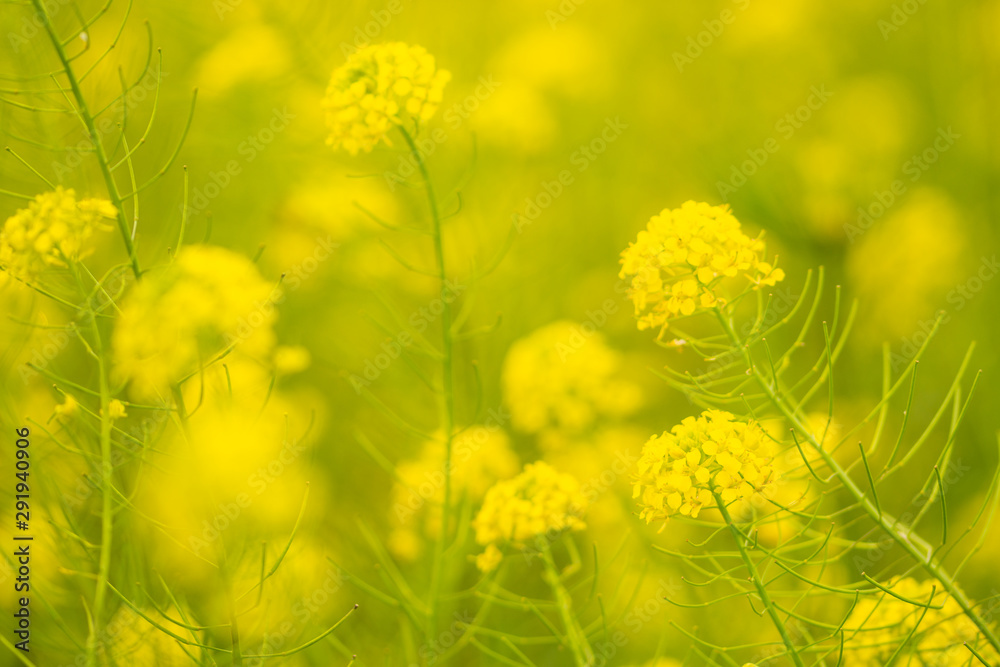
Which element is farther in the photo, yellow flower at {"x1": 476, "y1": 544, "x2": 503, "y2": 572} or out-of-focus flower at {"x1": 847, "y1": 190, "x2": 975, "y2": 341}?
out-of-focus flower at {"x1": 847, "y1": 190, "x2": 975, "y2": 341}

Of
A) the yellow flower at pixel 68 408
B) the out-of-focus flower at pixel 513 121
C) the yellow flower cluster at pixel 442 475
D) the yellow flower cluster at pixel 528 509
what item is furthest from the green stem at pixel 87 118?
the out-of-focus flower at pixel 513 121

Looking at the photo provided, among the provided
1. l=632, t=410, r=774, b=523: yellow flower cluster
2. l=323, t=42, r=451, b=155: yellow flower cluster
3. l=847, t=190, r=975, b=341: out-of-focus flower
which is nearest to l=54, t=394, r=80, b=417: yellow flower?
l=323, t=42, r=451, b=155: yellow flower cluster

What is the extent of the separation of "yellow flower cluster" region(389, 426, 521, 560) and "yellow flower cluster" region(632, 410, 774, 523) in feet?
2.41

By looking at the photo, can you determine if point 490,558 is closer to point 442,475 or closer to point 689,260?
point 442,475

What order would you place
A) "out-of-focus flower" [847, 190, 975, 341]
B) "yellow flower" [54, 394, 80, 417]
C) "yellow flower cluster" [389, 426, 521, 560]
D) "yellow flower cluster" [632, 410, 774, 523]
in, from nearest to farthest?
1. "yellow flower cluster" [632, 410, 774, 523]
2. "yellow flower" [54, 394, 80, 417]
3. "yellow flower cluster" [389, 426, 521, 560]
4. "out-of-focus flower" [847, 190, 975, 341]

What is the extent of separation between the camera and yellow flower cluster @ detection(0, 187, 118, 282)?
1.16m

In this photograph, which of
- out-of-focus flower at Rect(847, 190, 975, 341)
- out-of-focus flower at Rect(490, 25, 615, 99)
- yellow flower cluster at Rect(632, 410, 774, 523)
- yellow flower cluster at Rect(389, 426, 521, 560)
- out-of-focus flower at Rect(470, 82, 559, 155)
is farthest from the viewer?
out-of-focus flower at Rect(490, 25, 615, 99)

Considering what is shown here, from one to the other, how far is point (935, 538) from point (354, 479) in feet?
5.05

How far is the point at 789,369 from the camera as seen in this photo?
210 centimetres

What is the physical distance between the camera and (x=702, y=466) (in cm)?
97

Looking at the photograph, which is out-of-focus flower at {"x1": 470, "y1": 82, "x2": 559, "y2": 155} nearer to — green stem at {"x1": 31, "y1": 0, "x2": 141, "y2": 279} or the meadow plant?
the meadow plant

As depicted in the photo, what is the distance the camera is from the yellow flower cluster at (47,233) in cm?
116

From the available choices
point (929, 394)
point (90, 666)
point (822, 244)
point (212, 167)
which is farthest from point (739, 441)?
point (212, 167)

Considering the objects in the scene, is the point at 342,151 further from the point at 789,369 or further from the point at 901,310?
the point at 901,310
